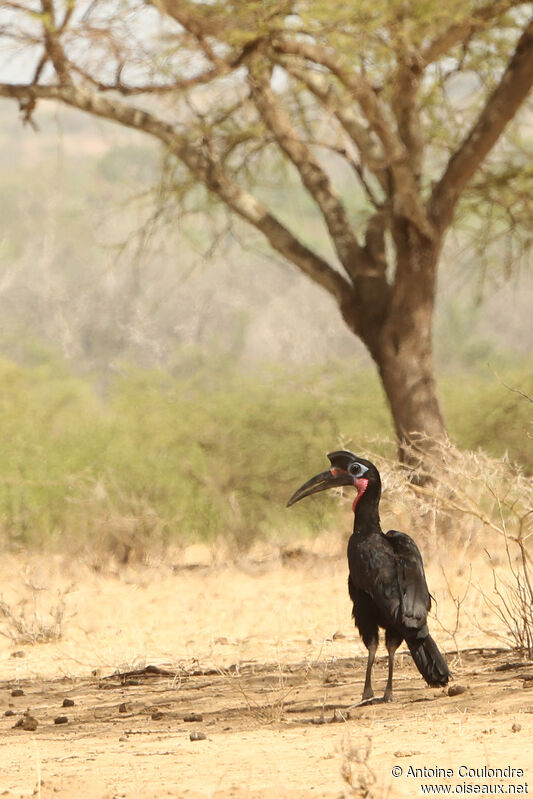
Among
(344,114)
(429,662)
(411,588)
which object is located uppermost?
(344,114)

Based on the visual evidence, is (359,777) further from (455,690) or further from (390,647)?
(455,690)

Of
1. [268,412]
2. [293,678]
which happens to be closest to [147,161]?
[268,412]

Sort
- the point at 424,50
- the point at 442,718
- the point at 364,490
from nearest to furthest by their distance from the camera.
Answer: the point at 442,718 < the point at 364,490 < the point at 424,50

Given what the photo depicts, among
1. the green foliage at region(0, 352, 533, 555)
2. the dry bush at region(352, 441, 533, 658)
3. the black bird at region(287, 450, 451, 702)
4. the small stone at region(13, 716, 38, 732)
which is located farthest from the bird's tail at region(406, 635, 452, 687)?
the green foliage at region(0, 352, 533, 555)

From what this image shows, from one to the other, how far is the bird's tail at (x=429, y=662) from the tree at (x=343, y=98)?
5.96 m

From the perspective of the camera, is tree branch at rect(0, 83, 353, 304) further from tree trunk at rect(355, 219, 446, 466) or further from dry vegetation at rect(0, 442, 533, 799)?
dry vegetation at rect(0, 442, 533, 799)

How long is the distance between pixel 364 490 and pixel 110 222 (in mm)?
39800

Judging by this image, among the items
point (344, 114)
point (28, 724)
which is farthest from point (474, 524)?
point (28, 724)

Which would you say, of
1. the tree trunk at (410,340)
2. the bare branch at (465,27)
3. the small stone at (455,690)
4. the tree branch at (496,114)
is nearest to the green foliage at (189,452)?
the tree trunk at (410,340)

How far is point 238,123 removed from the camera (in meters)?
13.0

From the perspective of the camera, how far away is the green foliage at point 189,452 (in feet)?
44.1

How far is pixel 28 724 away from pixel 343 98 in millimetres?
7228

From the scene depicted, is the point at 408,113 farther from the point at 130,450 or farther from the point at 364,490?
the point at 364,490

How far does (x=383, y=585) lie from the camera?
4.97 metres
